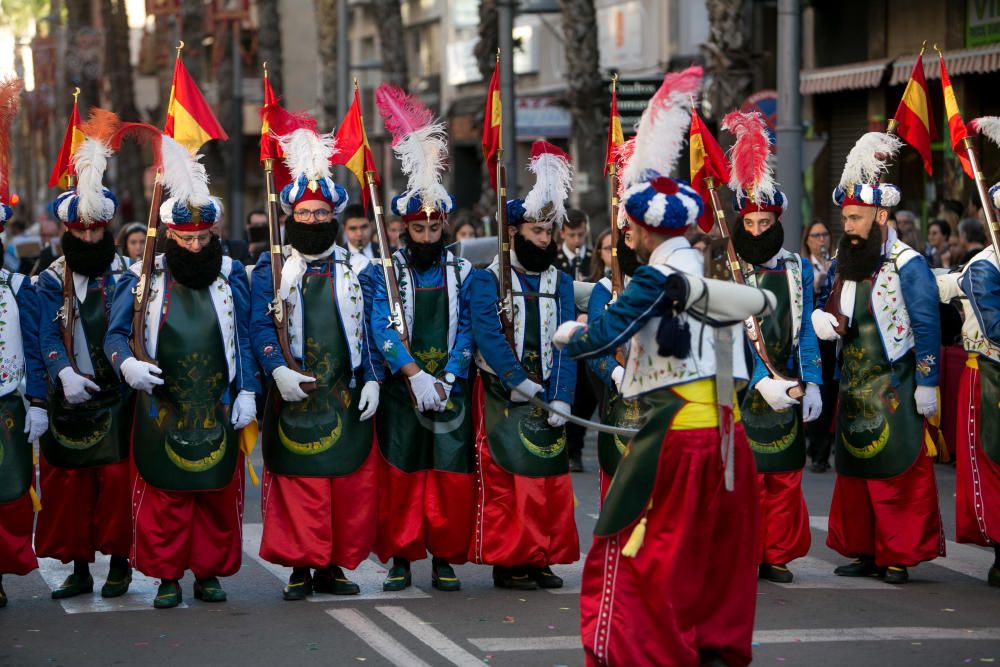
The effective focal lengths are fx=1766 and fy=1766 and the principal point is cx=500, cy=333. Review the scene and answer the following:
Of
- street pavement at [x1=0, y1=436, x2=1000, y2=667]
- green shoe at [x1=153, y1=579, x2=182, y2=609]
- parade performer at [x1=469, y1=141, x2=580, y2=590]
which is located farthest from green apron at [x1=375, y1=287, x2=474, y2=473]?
green shoe at [x1=153, y1=579, x2=182, y2=609]

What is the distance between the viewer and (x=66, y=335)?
8289 mm

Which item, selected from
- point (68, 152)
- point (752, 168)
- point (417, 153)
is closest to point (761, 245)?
point (752, 168)

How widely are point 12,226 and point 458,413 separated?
22503mm

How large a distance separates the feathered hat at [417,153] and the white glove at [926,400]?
2.42 metres

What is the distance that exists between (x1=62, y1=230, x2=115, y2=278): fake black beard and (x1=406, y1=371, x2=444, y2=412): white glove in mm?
1585

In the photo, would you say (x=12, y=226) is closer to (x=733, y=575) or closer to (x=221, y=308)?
(x=221, y=308)

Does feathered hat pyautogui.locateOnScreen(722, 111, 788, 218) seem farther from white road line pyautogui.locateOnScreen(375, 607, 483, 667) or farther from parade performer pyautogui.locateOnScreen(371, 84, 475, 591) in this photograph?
white road line pyautogui.locateOnScreen(375, 607, 483, 667)

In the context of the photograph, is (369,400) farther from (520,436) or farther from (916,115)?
(916,115)

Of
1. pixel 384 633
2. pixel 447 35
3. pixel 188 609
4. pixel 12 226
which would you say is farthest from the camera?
pixel 447 35

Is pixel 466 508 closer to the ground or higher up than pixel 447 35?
closer to the ground

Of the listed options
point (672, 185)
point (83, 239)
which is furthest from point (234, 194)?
point (672, 185)

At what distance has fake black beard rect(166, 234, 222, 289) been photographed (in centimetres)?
798

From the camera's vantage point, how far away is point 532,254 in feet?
28.1

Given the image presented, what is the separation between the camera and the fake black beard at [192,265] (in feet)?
26.2
